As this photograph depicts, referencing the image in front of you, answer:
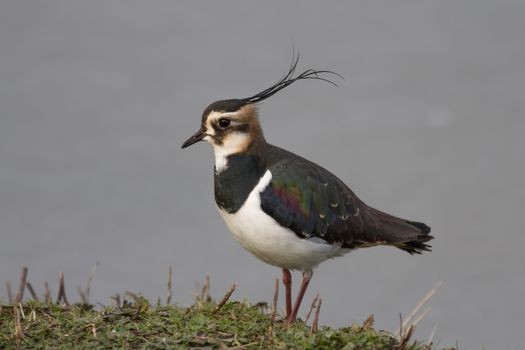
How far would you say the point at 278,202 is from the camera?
6.05 meters

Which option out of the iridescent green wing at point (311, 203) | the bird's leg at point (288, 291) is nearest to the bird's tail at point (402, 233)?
the iridescent green wing at point (311, 203)

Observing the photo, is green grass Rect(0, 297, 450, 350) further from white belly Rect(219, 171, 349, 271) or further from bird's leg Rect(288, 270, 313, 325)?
white belly Rect(219, 171, 349, 271)

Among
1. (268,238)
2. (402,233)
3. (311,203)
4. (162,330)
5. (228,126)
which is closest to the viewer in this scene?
(162,330)

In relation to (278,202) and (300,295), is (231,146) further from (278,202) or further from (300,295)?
(300,295)

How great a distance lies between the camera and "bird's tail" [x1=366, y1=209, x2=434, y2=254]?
665 centimetres

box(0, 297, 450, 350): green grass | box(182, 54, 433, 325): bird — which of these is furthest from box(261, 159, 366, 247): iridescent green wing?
box(0, 297, 450, 350): green grass

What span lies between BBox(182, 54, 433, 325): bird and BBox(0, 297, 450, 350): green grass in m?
0.49

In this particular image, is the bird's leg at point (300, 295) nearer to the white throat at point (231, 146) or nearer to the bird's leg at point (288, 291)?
the bird's leg at point (288, 291)

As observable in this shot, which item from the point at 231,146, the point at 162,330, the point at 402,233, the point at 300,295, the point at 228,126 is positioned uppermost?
the point at 228,126

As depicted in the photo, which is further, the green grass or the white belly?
the white belly

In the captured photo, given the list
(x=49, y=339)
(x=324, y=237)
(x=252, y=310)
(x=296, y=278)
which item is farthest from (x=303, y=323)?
(x=296, y=278)

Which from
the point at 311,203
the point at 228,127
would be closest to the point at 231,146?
the point at 228,127

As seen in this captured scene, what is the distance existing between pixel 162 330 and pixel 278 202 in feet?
4.15

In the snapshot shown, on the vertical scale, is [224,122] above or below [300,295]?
above
